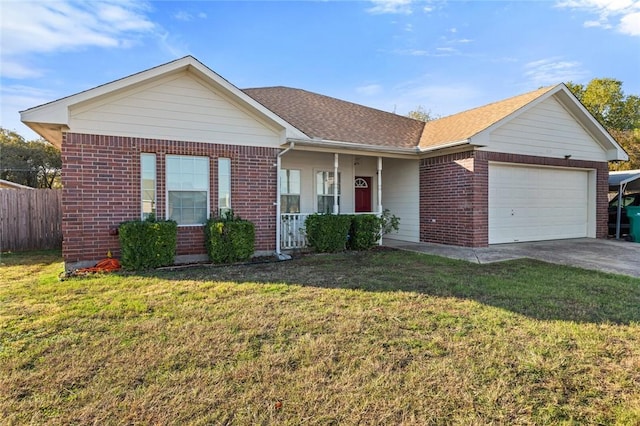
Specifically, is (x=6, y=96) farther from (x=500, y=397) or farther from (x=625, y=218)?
(x=625, y=218)

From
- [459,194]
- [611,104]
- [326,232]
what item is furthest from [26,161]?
[611,104]

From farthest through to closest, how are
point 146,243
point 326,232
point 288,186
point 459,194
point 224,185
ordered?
point 288,186 < point 459,194 < point 326,232 < point 224,185 < point 146,243

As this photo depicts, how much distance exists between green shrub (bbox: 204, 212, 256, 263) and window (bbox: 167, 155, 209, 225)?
1.42 ft

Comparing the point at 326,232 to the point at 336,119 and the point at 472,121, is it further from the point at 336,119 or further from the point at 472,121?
the point at 472,121

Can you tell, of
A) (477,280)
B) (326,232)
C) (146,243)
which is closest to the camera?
(477,280)

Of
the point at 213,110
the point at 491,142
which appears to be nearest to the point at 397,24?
the point at 491,142

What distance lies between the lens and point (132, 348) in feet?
11.2

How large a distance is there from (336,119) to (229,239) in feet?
20.2

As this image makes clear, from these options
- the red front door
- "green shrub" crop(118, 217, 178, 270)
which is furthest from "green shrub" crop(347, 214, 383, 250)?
"green shrub" crop(118, 217, 178, 270)

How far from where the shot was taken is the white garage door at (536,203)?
10.7 meters

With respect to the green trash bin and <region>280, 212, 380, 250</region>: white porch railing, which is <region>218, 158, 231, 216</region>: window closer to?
<region>280, 212, 380, 250</region>: white porch railing

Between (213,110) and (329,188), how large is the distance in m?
4.87

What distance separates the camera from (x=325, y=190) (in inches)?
468

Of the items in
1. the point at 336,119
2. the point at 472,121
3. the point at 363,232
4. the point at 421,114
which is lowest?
the point at 363,232
